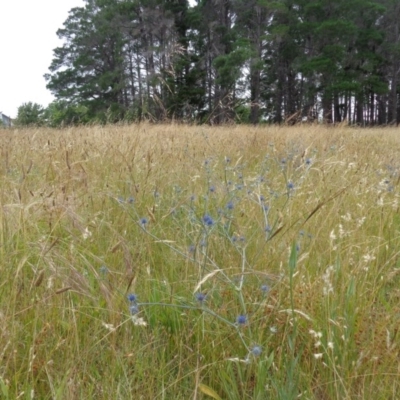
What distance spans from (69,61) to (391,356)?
115 ft

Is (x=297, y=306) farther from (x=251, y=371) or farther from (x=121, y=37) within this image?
(x=121, y=37)

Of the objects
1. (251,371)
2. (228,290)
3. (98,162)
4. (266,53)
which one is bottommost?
(251,371)

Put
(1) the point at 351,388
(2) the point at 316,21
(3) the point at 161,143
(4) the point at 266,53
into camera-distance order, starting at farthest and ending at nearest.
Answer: (4) the point at 266,53 → (2) the point at 316,21 → (3) the point at 161,143 → (1) the point at 351,388

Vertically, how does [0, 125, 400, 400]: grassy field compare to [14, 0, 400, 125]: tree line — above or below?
below

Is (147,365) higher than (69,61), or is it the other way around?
(69,61)

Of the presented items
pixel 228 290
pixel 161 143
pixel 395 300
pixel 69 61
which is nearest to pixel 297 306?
pixel 228 290

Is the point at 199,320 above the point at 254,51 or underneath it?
underneath

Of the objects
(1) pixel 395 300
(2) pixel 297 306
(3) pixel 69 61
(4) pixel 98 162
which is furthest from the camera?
(3) pixel 69 61

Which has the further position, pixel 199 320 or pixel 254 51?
pixel 254 51

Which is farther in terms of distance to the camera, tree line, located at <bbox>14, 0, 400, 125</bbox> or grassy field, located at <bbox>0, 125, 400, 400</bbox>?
tree line, located at <bbox>14, 0, 400, 125</bbox>

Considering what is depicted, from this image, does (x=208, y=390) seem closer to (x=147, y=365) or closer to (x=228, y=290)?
(x=147, y=365)

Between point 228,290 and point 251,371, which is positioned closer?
point 251,371

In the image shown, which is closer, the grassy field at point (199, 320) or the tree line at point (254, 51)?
the grassy field at point (199, 320)

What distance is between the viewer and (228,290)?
133 centimetres
